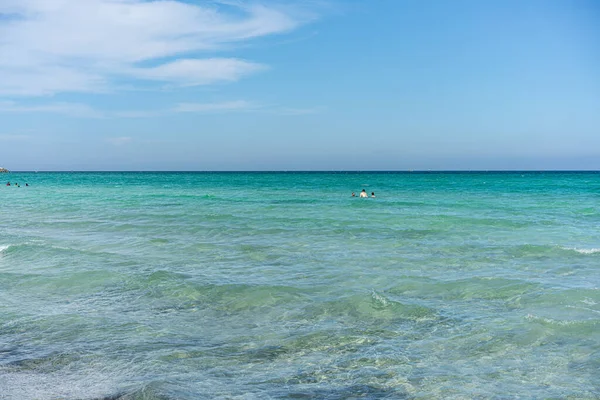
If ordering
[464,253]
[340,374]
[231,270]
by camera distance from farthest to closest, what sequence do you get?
[464,253] → [231,270] → [340,374]

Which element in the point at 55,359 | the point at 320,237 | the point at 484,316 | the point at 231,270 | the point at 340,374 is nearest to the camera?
the point at 340,374

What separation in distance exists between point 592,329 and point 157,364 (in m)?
7.71

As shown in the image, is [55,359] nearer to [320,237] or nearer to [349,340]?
[349,340]

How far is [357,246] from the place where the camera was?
731 inches

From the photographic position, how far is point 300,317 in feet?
32.8

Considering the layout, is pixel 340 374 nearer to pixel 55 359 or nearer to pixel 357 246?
pixel 55 359

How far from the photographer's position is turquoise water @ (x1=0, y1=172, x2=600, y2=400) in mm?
7016

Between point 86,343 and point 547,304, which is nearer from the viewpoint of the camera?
point 86,343

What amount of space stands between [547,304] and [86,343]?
30.4 feet

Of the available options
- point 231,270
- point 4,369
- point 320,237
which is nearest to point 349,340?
point 4,369

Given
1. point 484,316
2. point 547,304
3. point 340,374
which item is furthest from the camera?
point 547,304

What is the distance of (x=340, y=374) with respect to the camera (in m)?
7.24

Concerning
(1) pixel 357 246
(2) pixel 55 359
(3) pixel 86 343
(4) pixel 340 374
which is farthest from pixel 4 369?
(1) pixel 357 246

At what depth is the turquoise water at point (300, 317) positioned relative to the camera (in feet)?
23.0
